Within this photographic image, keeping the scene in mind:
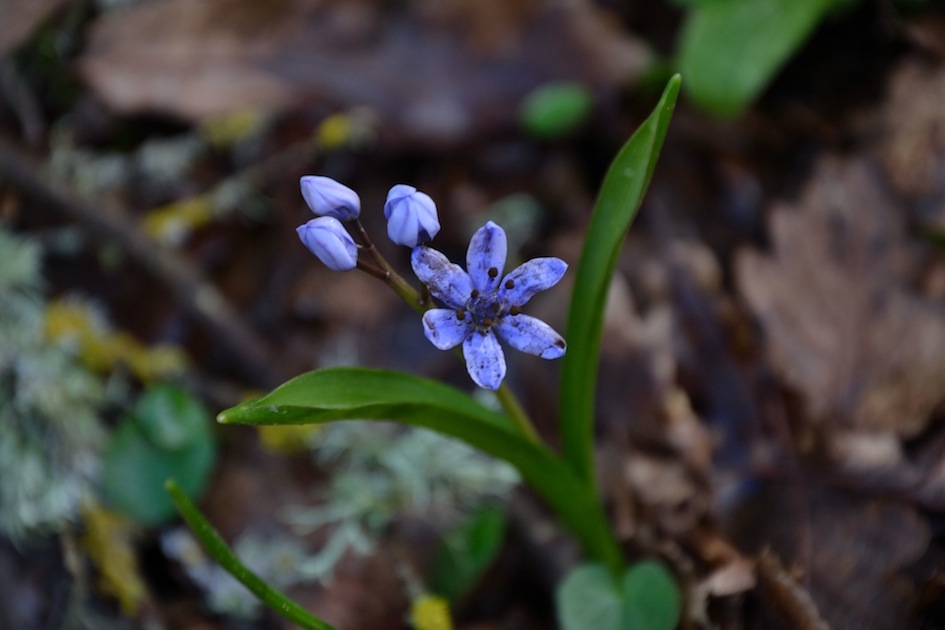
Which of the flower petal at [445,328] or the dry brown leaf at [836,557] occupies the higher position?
the flower petal at [445,328]

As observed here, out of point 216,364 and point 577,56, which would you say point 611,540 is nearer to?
point 216,364

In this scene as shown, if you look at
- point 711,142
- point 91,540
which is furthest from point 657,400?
point 91,540

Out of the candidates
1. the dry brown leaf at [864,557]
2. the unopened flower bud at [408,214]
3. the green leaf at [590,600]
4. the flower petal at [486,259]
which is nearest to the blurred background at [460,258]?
the dry brown leaf at [864,557]

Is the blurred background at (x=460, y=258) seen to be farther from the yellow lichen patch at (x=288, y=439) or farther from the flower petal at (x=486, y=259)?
the flower petal at (x=486, y=259)

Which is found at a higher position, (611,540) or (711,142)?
(711,142)

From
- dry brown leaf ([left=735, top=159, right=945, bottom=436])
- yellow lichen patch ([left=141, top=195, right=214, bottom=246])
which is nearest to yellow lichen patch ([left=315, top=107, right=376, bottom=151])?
yellow lichen patch ([left=141, top=195, right=214, bottom=246])
